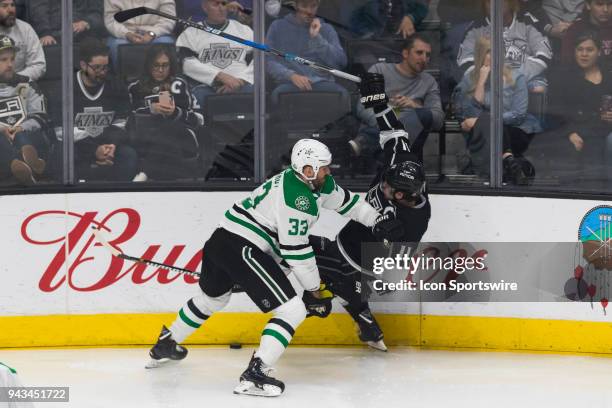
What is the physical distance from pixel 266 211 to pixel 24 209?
1474 millimetres

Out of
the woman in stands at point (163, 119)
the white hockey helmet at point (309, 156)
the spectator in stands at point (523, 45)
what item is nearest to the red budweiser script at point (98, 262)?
the woman in stands at point (163, 119)

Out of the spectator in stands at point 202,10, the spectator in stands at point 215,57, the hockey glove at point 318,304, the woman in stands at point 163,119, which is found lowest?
the hockey glove at point 318,304

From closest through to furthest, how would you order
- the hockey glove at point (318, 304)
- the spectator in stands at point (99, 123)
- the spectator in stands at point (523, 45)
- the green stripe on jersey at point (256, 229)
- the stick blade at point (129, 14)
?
the green stripe on jersey at point (256, 229) < the hockey glove at point (318, 304) < the stick blade at point (129, 14) < the spectator in stands at point (523, 45) < the spectator in stands at point (99, 123)

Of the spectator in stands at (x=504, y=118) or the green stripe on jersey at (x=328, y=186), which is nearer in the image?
the green stripe on jersey at (x=328, y=186)

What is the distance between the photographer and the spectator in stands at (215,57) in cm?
701

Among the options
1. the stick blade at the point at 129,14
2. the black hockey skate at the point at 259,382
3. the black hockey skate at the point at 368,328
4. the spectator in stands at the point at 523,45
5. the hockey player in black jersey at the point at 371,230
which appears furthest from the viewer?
the spectator in stands at the point at 523,45

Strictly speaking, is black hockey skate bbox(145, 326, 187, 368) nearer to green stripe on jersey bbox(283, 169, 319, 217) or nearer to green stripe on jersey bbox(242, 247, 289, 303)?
green stripe on jersey bbox(242, 247, 289, 303)

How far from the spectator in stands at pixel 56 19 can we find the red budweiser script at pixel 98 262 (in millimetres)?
941

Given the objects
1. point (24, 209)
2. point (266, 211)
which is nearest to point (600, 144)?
point (266, 211)

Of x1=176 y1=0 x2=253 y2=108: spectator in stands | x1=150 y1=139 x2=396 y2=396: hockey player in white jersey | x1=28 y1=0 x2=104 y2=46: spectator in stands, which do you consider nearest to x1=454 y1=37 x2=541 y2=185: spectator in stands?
x1=150 y1=139 x2=396 y2=396: hockey player in white jersey

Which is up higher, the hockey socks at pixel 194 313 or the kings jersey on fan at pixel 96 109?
the kings jersey on fan at pixel 96 109

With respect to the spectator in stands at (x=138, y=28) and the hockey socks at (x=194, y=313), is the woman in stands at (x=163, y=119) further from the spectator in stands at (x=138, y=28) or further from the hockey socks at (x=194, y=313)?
the hockey socks at (x=194, y=313)

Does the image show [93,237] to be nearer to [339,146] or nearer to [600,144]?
[339,146]

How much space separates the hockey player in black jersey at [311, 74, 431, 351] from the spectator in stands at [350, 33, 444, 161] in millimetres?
238
